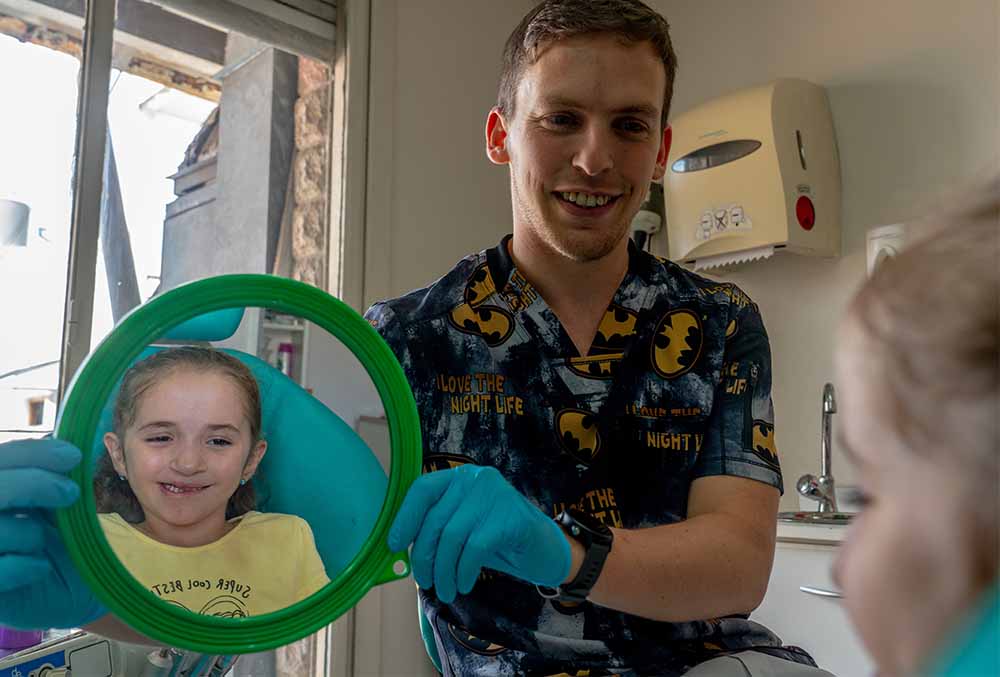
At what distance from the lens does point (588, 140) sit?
49.3 inches

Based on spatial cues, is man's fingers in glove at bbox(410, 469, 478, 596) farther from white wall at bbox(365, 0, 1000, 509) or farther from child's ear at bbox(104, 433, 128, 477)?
white wall at bbox(365, 0, 1000, 509)

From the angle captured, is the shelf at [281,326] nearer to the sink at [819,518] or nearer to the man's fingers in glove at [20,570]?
the man's fingers in glove at [20,570]

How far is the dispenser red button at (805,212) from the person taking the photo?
7.57ft

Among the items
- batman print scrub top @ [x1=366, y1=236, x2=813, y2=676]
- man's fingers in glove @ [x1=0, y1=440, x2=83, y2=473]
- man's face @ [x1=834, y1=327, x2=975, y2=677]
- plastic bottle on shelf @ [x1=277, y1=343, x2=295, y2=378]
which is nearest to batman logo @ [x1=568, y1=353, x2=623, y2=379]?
batman print scrub top @ [x1=366, y1=236, x2=813, y2=676]

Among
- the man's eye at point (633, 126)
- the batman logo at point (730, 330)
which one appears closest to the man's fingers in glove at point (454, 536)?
the batman logo at point (730, 330)

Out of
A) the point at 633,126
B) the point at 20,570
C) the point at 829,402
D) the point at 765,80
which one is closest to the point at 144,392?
the point at 20,570

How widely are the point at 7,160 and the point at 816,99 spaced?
2079 millimetres

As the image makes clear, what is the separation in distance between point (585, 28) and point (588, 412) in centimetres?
55

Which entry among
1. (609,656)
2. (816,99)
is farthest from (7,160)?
(816,99)

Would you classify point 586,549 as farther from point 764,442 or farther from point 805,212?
point 805,212

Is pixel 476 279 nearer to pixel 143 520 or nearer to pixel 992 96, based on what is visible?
pixel 143 520

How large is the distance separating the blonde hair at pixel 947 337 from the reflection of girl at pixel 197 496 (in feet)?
2.07

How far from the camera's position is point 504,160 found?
4.75 feet

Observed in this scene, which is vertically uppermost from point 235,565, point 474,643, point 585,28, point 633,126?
point 585,28
